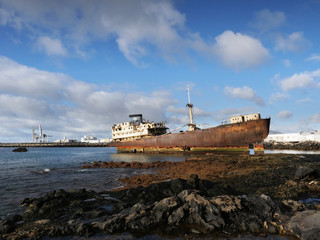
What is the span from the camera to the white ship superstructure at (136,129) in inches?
1882

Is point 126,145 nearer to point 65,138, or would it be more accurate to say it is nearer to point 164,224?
point 164,224

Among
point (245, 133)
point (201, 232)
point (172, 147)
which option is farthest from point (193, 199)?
point (172, 147)

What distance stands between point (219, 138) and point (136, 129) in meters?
24.3

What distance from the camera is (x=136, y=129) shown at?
5162cm

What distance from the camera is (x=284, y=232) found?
5000 mm

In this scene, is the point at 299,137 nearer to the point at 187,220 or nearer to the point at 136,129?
the point at 136,129

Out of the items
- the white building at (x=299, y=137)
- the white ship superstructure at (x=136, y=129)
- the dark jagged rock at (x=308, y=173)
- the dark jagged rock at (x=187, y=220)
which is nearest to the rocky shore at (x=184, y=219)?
the dark jagged rock at (x=187, y=220)

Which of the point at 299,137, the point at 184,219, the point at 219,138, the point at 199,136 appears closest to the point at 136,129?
the point at 199,136

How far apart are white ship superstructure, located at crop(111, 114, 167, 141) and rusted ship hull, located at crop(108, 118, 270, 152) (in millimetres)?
4133

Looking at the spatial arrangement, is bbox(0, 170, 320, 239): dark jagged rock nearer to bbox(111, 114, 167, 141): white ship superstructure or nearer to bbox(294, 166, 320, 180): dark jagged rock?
bbox(294, 166, 320, 180): dark jagged rock

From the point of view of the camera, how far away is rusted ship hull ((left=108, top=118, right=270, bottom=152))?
3177 centimetres

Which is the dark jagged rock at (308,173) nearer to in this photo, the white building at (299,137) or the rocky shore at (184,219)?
the rocky shore at (184,219)

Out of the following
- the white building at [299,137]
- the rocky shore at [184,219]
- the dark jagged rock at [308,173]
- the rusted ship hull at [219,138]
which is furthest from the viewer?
the white building at [299,137]

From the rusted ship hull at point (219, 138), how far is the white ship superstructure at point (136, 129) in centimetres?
413
